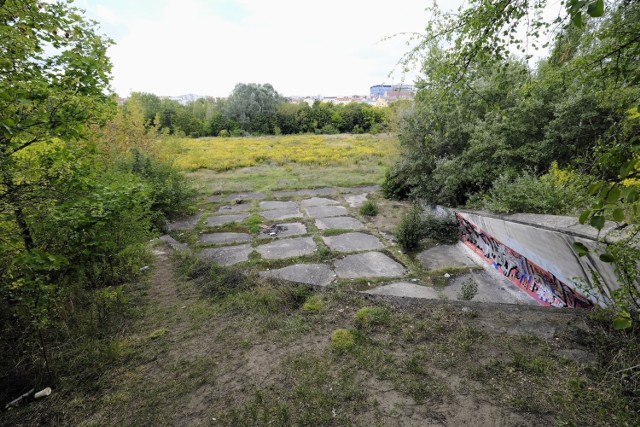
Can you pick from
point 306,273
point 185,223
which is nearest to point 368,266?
point 306,273

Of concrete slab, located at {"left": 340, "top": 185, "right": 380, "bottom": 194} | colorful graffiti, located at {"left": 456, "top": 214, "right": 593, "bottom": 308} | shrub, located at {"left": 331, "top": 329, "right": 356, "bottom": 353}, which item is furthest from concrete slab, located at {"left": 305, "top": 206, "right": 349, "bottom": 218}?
shrub, located at {"left": 331, "top": 329, "right": 356, "bottom": 353}

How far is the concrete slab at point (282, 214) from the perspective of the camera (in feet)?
31.6

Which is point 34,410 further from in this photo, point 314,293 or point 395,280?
point 395,280

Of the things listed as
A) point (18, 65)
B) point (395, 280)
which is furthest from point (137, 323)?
point (395, 280)

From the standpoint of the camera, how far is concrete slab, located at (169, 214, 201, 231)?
8.84 meters

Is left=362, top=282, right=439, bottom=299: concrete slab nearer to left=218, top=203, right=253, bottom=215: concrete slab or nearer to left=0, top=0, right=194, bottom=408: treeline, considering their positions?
left=0, top=0, right=194, bottom=408: treeline

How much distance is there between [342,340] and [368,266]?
10.3 ft

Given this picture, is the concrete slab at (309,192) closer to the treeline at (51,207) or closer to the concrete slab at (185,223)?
the concrete slab at (185,223)

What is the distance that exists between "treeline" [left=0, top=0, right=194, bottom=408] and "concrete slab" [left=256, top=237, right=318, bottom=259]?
3.01 m

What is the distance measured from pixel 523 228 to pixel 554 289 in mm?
943

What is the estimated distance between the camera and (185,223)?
9289 mm

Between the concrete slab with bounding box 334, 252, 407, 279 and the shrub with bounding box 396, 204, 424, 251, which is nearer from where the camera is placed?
the concrete slab with bounding box 334, 252, 407, 279

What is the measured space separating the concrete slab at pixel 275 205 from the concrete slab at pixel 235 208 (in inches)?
18.7

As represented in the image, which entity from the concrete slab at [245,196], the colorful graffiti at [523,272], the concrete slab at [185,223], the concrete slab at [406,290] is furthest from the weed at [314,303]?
the concrete slab at [245,196]
